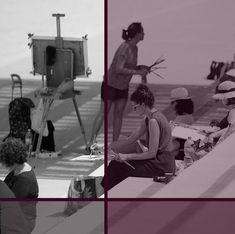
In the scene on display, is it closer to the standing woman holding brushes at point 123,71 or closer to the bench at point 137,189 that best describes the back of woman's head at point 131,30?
the standing woman holding brushes at point 123,71

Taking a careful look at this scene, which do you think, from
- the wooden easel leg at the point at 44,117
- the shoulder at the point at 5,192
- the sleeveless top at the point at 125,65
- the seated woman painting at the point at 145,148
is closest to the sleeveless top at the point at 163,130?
the seated woman painting at the point at 145,148

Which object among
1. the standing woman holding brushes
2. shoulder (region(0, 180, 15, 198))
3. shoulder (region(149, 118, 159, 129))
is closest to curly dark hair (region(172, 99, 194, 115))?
shoulder (region(149, 118, 159, 129))

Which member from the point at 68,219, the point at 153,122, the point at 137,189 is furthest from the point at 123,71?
the point at 68,219

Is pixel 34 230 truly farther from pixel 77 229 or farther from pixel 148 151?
pixel 148 151

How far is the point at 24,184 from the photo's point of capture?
8.00 metres

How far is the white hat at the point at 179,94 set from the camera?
800 cm

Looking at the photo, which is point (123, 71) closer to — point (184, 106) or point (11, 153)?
point (184, 106)

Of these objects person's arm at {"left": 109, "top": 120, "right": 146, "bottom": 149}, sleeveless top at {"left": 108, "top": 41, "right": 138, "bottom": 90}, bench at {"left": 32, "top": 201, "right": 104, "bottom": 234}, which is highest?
sleeveless top at {"left": 108, "top": 41, "right": 138, "bottom": 90}

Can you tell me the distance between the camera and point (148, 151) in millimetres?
8094

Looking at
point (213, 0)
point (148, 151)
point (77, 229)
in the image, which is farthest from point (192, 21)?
point (77, 229)

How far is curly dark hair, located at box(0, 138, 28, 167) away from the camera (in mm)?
8023

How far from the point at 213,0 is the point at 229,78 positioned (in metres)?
0.45

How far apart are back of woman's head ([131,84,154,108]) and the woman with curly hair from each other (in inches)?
27.5

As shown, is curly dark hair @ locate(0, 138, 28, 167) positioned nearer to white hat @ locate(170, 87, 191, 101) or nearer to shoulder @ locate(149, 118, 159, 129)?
shoulder @ locate(149, 118, 159, 129)
